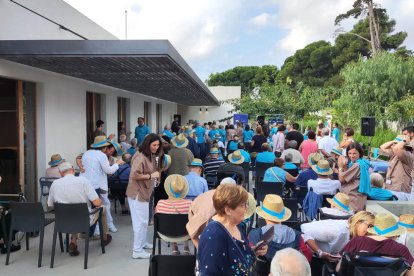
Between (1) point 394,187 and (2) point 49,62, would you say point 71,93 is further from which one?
(1) point 394,187

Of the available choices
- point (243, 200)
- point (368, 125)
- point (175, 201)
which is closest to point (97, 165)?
point (175, 201)

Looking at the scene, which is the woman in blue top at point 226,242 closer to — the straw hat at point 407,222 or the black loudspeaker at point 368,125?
the straw hat at point 407,222

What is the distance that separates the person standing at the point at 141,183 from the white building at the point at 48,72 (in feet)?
4.33

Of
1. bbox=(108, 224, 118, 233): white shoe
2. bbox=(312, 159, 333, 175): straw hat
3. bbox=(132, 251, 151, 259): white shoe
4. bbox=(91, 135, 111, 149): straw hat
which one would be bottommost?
bbox=(132, 251, 151, 259): white shoe

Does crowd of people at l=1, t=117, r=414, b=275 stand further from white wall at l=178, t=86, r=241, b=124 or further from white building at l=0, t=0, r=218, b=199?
white wall at l=178, t=86, r=241, b=124

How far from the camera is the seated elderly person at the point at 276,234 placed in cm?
338

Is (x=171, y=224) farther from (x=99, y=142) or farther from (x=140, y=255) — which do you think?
(x=99, y=142)

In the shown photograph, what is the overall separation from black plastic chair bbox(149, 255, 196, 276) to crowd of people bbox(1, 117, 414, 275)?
16 cm

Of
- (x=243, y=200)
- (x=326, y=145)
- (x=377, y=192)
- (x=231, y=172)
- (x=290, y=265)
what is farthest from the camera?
(x=326, y=145)

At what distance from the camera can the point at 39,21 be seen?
25.2ft

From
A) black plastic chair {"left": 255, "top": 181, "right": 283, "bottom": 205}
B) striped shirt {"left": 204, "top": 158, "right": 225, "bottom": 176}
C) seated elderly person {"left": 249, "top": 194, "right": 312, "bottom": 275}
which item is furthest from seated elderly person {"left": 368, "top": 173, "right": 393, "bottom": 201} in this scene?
striped shirt {"left": 204, "top": 158, "right": 225, "bottom": 176}

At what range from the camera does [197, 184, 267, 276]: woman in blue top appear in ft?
A: 7.11

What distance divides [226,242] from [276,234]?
1.30 m

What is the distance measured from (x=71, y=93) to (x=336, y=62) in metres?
41.4
